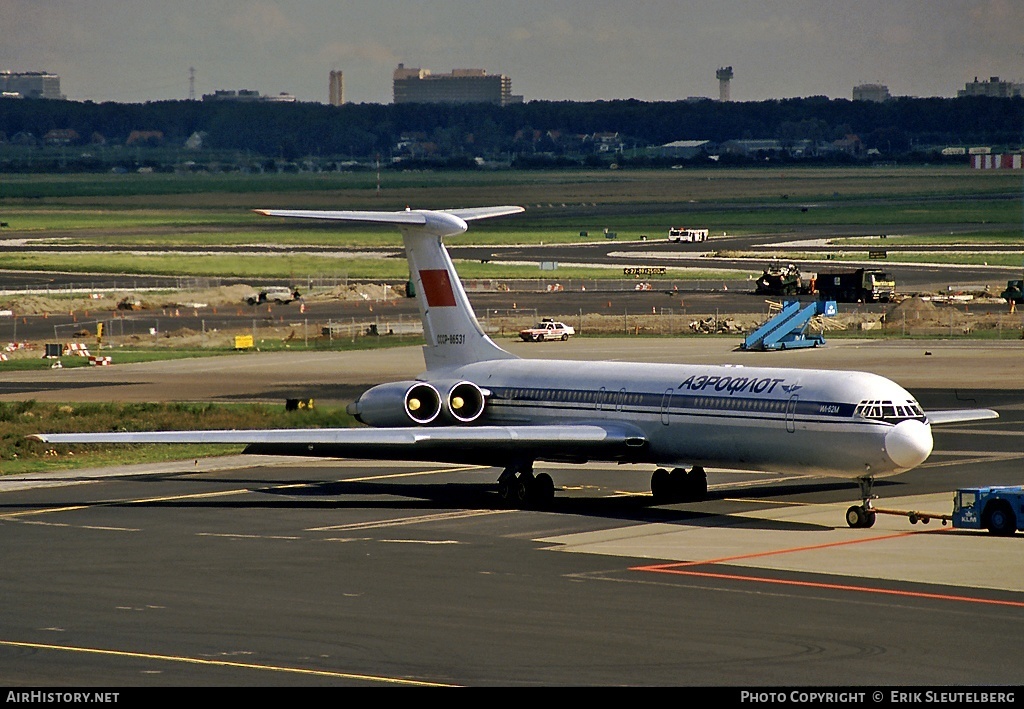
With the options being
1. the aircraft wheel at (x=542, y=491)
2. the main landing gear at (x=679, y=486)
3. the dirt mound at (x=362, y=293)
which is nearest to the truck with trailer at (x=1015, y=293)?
the dirt mound at (x=362, y=293)

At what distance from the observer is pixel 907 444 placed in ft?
127

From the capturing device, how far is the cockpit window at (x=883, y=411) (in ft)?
128

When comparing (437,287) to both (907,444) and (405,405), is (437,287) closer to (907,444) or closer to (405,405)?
(405,405)

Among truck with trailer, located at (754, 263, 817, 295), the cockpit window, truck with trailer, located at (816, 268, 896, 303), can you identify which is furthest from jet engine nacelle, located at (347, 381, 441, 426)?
truck with trailer, located at (754, 263, 817, 295)

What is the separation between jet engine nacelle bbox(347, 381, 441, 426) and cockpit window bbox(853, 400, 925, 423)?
476 inches

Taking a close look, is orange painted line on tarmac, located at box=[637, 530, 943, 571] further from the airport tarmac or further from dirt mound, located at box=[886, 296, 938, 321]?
dirt mound, located at box=[886, 296, 938, 321]

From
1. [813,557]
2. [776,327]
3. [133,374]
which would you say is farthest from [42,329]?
[813,557]

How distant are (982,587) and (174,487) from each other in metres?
24.9

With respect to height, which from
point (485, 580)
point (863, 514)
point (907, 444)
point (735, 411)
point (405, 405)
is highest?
point (735, 411)

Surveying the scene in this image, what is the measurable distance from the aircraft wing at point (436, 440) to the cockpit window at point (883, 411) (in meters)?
6.33

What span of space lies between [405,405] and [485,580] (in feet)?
43.3

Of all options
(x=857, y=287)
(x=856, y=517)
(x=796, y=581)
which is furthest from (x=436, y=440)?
(x=857, y=287)
